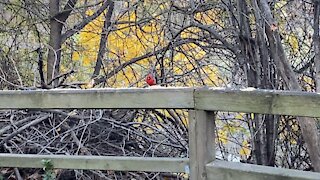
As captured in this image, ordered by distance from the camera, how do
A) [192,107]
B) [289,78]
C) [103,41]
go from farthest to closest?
[103,41] < [289,78] < [192,107]

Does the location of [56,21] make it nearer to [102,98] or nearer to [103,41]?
[103,41]

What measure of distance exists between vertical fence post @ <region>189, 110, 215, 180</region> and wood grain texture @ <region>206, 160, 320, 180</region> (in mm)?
46

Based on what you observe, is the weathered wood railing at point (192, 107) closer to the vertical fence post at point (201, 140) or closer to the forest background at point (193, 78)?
the vertical fence post at point (201, 140)

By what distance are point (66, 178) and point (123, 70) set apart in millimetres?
3171

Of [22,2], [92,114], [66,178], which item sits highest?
[22,2]

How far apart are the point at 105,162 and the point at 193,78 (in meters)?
2.67

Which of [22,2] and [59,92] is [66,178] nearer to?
[59,92]

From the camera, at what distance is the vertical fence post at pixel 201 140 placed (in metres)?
2.68

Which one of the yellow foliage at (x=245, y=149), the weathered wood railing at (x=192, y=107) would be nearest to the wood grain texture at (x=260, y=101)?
the weathered wood railing at (x=192, y=107)

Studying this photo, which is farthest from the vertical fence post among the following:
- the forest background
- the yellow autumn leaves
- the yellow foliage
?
the yellow autumn leaves

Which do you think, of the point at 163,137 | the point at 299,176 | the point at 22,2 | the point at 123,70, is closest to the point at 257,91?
the point at 299,176


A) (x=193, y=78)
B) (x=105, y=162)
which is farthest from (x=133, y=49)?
(x=105, y=162)

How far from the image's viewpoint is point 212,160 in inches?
107

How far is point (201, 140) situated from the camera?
2693 millimetres
